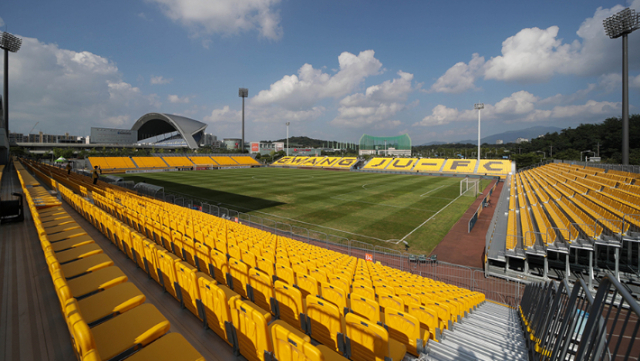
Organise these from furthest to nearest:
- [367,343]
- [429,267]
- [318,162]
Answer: [318,162] < [429,267] < [367,343]

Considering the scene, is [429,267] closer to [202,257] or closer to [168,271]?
[202,257]

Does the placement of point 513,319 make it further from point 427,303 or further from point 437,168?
point 437,168

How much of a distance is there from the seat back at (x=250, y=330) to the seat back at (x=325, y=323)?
0.93 metres

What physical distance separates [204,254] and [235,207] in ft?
59.0

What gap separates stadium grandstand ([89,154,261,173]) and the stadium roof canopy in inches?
1061

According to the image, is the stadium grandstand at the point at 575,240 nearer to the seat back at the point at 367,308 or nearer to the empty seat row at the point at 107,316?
the seat back at the point at 367,308

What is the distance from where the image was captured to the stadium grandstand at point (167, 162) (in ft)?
194

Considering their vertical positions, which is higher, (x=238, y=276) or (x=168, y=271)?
(x=168, y=271)

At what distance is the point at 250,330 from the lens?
3.15 m

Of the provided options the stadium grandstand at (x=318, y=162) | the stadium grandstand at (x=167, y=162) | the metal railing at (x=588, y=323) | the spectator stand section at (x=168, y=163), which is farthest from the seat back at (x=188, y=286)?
the stadium grandstand at (x=318, y=162)

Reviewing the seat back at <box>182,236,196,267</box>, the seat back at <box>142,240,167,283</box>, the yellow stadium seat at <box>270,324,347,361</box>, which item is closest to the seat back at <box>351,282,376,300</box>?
the yellow stadium seat at <box>270,324,347,361</box>

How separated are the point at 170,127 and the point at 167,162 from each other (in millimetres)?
46719

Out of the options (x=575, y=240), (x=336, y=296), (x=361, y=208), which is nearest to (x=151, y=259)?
(x=336, y=296)

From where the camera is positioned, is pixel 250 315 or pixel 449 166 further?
pixel 449 166
